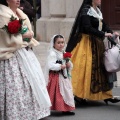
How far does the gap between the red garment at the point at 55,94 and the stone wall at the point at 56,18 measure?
8.36 metres

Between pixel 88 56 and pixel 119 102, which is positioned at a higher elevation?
pixel 88 56

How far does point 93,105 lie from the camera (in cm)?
896

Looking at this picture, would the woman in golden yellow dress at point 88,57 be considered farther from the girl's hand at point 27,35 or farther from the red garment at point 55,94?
the girl's hand at point 27,35

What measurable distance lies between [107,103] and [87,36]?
42.8 inches

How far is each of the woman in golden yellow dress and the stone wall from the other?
7663 millimetres

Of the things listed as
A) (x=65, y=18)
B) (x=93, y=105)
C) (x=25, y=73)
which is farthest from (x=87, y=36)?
(x=65, y=18)

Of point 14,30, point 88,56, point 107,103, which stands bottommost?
point 107,103

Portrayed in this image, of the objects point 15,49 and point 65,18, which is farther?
point 65,18

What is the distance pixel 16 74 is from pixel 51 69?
0.99 metres

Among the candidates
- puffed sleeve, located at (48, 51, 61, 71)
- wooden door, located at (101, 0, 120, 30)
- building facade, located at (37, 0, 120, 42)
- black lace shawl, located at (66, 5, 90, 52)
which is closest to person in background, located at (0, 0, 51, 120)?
puffed sleeve, located at (48, 51, 61, 71)

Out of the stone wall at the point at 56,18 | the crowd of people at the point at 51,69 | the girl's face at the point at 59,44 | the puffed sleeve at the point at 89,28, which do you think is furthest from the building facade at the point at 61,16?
the girl's face at the point at 59,44

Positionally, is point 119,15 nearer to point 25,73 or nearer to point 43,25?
point 43,25

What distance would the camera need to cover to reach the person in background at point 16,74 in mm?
7107

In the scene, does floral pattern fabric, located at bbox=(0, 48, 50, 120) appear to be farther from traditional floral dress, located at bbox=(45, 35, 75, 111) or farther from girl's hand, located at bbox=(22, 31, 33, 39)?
traditional floral dress, located at bbox=(45, 35, 75, 111)
